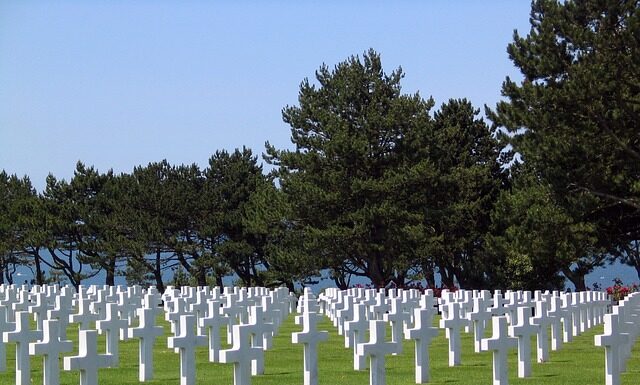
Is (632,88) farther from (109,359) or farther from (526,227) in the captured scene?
(109,359)

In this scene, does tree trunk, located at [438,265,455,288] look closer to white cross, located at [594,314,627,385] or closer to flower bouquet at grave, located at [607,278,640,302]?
flower bouquet at grave, located at [607,278,640,302]

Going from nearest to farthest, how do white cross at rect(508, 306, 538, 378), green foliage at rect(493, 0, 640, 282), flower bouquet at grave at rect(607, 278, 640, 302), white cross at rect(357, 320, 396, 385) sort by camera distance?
white cross at rect(357, 320, 396, 385)
white cross at rect(508, 306, 538, 378)
green foliage at rect(493, 0, 640, 282)
flower bouquet at grave at rect(607, 278, 640, 302)

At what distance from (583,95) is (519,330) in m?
15.3

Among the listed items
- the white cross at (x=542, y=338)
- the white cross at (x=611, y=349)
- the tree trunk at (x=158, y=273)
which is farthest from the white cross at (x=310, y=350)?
the tree trunk at (x=158, y=273)

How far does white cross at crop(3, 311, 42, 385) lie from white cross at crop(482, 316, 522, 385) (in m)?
4.65

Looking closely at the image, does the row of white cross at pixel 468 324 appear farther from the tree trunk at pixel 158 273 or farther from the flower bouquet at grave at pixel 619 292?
the tree trunk at pixel 158 273

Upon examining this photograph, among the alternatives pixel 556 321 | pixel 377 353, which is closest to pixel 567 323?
pixel 556 321

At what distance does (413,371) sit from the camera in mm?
15266

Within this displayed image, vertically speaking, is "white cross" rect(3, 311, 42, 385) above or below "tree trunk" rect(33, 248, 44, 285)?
below

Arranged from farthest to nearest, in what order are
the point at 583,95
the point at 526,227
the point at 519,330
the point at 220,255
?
the point at 220,255, the point at 526,227, the point at 583,95, the point at 519,330

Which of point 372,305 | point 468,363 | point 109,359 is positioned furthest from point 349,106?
point 109,359

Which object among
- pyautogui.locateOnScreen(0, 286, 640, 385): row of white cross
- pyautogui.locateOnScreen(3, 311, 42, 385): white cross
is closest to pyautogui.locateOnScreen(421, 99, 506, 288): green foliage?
pyautogui.locateOnScreen(0, 286, 640, 385): row of white cross

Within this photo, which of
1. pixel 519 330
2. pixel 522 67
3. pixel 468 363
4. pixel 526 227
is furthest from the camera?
pixel 526 227

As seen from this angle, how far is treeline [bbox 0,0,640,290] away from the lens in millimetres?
29609
